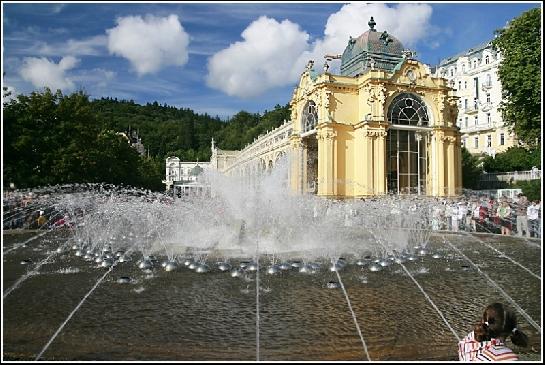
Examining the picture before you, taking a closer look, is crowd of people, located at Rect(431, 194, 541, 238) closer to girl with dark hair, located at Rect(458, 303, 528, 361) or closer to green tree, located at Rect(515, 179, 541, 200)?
green tree, located at Rect(515, 179, 541, 200)

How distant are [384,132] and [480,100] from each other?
42658 millimetres

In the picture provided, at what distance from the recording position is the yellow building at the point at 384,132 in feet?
132

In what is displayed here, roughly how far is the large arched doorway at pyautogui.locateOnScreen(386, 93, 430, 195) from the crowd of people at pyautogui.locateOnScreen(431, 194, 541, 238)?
35.2 feet

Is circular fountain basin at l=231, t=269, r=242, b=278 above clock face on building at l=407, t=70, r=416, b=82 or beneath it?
beneath

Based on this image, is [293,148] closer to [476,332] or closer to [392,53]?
[392,53]

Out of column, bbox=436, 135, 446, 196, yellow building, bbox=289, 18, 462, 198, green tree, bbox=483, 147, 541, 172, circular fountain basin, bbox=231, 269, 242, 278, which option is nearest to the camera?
circular fountain basin, bbox=231, 269, 242, 278

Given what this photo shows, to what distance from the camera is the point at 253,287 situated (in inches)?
448

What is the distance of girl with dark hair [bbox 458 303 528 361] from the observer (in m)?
4.50

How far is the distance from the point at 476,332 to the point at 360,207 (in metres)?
30.5

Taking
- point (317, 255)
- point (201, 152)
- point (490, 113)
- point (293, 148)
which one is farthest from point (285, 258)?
point (201, 152)

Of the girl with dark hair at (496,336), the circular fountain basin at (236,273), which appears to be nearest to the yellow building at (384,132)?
the circular fountain basin at (236,273)

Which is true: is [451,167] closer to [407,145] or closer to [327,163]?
[407,145]

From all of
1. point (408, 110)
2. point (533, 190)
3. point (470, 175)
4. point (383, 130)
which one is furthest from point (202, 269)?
point (470, 175)

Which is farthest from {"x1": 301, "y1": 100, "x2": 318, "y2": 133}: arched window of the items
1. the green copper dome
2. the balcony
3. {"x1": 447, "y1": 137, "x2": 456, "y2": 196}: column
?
the balcony
